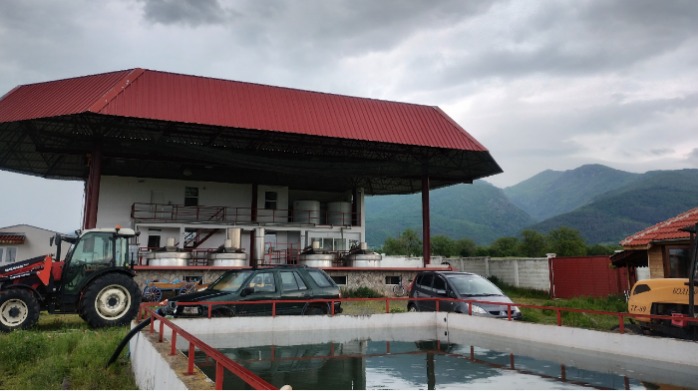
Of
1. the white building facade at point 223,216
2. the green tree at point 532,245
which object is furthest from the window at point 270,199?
the green tree at point 532,245

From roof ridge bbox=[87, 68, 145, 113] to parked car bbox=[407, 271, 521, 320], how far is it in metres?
15.4

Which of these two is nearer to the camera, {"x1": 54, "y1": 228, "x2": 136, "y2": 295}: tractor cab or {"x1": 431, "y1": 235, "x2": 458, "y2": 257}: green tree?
{"x1": 54, "y1": 228, "x2": 136, "y2": 295}: tractor cab

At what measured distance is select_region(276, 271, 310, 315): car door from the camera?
13.1 meters

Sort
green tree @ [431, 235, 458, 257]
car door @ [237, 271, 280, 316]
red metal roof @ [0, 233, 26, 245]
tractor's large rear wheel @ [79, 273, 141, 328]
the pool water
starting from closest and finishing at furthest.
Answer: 1. the pool water
2. tractor's large rear wheel @ [79, 273, 141, 328]
3. car door @ [237, 271, 280, 316]
4. red metal roof @ [0, 233, 26, 245]
5. green tree @ [431, 235, 458, 257]

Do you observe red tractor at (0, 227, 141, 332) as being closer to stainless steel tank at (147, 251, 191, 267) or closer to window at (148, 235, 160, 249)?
stainless steel tank at (147, 251, 191, 267)

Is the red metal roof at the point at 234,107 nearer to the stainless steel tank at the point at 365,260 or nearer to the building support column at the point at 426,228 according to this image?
the building support column at the point at 426,228

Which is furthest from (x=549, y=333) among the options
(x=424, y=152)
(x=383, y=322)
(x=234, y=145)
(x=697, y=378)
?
(x=234, y=145)

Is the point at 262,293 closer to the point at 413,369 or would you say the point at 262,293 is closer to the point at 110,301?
the point at 110,301

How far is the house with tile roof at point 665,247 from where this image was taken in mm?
16422

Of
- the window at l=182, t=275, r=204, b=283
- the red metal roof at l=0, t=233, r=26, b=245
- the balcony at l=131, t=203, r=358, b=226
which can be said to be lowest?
the window at l=182, t=275, r=204, b=283

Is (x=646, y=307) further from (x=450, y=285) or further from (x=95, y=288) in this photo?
(x=95, y=288)

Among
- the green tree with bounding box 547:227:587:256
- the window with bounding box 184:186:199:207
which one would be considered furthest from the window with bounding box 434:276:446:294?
the green tree with bounding box 547:227:587:256

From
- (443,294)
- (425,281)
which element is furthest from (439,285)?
(425,281)

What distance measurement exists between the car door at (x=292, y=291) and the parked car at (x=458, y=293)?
317cm
